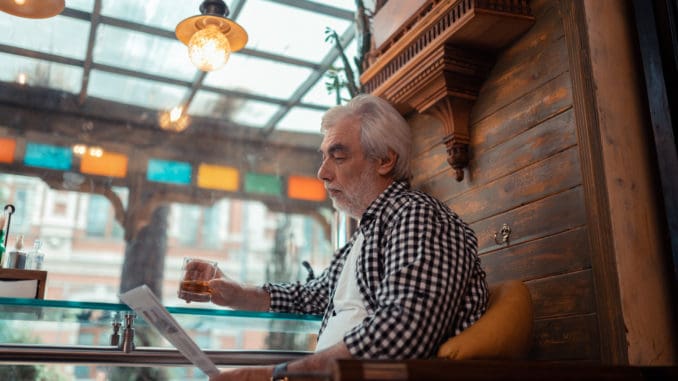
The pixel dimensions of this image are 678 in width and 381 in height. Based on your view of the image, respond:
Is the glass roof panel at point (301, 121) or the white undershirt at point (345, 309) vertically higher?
the glass roof panel at point (301, 121)

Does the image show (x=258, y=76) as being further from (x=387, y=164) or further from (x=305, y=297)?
(x=387, y=164)

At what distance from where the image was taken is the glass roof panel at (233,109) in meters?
5.92

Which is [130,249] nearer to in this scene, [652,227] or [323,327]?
[323,327]

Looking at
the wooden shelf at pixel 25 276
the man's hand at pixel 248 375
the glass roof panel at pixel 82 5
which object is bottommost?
the man's hand at pixel 248 375

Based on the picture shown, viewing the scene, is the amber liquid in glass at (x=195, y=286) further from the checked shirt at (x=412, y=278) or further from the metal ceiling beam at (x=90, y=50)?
the metal ceiling beam at (x=90, y=50)

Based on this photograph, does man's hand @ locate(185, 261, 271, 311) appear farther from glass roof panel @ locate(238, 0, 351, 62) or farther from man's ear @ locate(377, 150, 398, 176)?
glass roof panel @ locate(238, 0, 351, 62)

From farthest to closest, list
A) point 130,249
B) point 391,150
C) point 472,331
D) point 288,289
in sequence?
point 130,249 < point 288,289 < point 391,150 < point 472,331

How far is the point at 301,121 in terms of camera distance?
5988 millimetres

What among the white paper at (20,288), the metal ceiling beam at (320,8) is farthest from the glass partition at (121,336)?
the metal ceiling beam at (320,8)

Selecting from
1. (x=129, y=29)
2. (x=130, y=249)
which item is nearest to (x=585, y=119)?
(x=129, y=29)

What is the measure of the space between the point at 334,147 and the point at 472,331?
734 millimetres

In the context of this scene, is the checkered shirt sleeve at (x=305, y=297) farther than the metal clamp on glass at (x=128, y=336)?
Yes

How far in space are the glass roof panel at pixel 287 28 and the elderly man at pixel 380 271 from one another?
295 centimetres

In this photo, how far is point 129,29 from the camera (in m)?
4.74
